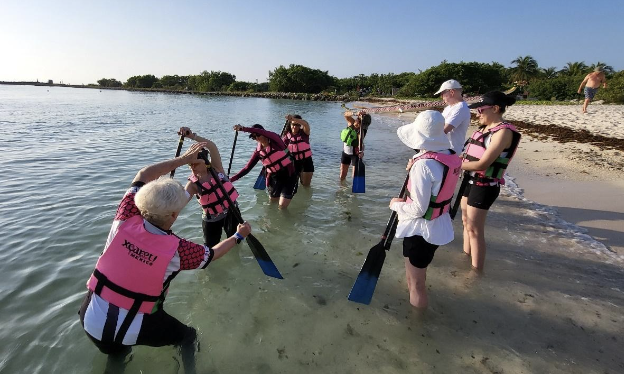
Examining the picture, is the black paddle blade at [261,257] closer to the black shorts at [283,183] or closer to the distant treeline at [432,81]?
the black shorts at [283,183]

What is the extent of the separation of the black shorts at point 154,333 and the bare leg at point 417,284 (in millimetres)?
2204

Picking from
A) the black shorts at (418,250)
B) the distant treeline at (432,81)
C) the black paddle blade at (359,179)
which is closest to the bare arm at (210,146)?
the black shorts at (418,250)

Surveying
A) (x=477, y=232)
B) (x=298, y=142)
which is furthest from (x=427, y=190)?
(x=298, y=142)

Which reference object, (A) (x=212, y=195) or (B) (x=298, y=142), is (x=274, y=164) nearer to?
(B) (x=298, y=142)

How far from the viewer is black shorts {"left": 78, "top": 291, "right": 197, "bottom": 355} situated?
237 cm

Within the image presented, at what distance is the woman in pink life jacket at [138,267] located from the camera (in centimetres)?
216

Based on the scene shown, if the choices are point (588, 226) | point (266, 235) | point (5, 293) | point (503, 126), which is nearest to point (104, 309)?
point (5, 293)

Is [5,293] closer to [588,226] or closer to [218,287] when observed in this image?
[218,287]

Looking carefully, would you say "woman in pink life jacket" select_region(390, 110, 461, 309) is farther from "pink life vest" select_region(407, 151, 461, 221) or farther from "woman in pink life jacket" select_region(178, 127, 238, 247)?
"woman in pink life jacket" select_region(178, 127, 238, 247)

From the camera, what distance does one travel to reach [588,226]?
573 cm

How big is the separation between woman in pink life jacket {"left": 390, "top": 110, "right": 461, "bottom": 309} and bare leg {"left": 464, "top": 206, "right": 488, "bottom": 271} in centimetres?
106

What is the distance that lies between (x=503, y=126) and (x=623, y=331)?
246 cm

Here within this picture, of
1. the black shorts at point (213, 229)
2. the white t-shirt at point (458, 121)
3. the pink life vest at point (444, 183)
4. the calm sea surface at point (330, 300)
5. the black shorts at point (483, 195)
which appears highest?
the white t-shirt at point (458, 121)

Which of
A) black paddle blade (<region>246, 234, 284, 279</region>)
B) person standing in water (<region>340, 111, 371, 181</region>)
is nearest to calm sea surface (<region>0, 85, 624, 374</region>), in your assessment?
black paddle blade (<region>246, 234, 284, 279</region>)
